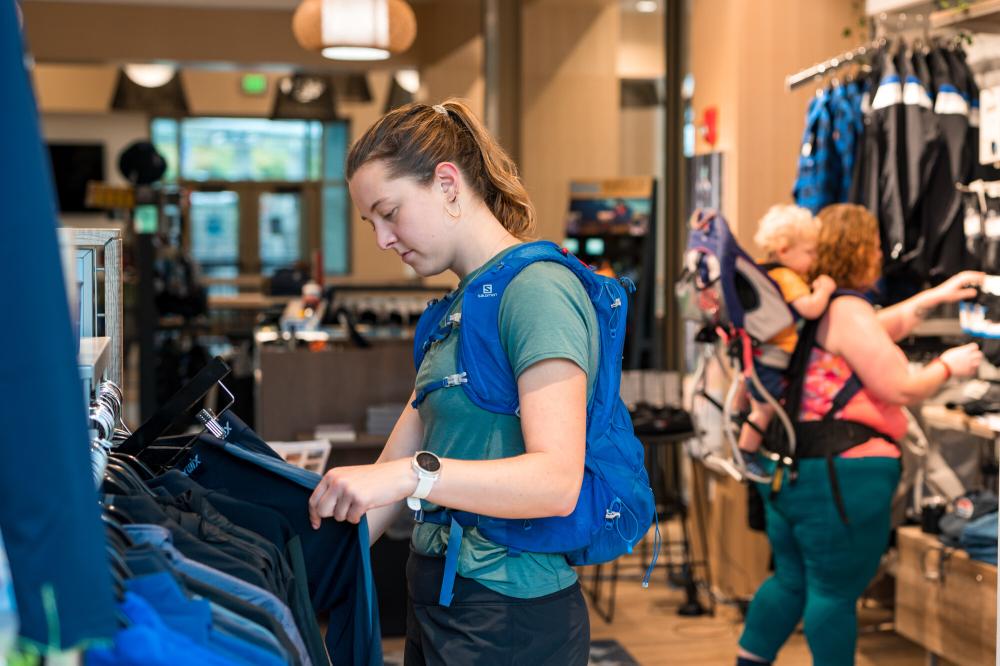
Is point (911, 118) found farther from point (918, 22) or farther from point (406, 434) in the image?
point (406, 434)

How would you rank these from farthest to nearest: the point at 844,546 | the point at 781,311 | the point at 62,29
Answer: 1. the point at 62,29
2. the point at 781,311
3. the point at 844,546

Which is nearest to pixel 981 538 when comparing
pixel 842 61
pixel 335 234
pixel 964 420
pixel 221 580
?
pixel 964 420

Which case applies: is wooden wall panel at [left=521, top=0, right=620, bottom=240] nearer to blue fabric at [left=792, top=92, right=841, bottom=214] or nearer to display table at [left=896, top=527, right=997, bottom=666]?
blue fabric at [left=792, top=92, right=841, bottom=214]

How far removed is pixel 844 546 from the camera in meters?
3.35

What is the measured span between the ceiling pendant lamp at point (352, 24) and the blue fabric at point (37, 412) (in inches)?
179

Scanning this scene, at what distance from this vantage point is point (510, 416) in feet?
5.31

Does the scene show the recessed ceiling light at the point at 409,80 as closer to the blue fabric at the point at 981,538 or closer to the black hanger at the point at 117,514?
the blue fabric at the point at 981,538

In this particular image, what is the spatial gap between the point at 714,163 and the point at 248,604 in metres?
4.44

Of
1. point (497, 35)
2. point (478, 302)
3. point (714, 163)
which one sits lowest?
point (478, 302)

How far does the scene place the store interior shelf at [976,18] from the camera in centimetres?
342

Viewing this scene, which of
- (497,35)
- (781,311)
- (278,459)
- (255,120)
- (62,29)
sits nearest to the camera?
(278,459)

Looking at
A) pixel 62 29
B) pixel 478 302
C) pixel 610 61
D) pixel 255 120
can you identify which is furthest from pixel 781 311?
pixel 255 120

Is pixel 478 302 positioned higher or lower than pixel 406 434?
higher

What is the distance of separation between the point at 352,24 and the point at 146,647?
180 inches
